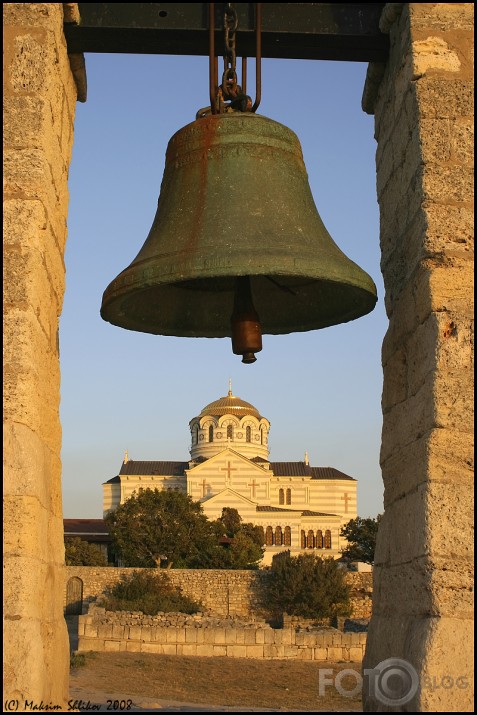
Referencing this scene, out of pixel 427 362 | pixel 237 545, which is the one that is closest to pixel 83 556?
pixel 237 545

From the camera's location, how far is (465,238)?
12.0ft

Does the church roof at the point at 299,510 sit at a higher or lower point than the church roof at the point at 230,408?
lower

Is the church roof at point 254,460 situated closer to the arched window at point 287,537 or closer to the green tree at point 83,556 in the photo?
the arched window at point 287,537

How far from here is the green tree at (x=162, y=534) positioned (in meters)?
45.4

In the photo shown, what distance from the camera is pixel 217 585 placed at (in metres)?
40.4

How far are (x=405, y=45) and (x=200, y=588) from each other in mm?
38482

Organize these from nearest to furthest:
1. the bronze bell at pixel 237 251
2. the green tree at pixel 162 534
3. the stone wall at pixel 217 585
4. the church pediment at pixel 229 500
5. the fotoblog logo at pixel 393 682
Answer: the fotoblog logo at pixel 393 682, the bronze bell at pixel 237 251, the stone wall at pixel 217 585, the green tree at pixel 162 534, the church pediment at pixel 229 500

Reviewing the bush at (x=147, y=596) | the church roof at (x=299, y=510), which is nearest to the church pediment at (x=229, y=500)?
the church roof at (x=299, y=510)

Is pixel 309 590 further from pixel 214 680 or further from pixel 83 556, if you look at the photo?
pixel 214 680

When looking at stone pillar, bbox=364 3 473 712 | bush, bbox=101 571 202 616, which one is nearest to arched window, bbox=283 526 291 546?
bush, bbox=101 571 202 616

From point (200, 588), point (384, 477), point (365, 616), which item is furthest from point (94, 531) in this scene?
point (384, 477)

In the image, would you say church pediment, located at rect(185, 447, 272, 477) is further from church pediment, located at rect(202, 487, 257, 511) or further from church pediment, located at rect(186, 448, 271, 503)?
church pediment, located at rect(202, 487, 257, 511)

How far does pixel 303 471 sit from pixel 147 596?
129 feet

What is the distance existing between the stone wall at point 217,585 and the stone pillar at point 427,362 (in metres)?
36.7
